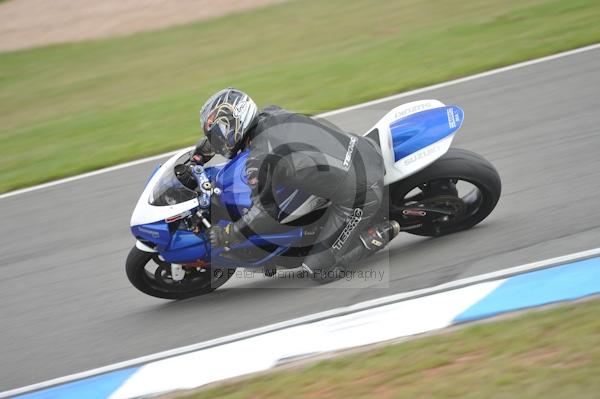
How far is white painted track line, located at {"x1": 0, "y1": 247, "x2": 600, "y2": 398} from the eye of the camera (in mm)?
5484

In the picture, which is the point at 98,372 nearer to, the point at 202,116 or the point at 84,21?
the point at 202,116

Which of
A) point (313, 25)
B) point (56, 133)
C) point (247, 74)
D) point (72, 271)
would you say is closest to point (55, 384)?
point (72, 271)

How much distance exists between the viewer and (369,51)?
41.1ft

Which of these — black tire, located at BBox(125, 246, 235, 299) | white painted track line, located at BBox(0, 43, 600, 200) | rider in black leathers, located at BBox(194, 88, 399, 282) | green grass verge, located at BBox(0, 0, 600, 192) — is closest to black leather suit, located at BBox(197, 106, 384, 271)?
rider in black leathers, located at BBox(194, 88, 399, 282)

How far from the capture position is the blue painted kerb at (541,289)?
16.6ft

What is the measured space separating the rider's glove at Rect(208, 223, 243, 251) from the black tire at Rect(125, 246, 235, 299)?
62 cm

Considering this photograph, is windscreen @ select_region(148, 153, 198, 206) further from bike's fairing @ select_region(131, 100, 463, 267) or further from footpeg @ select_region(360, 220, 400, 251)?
footpeg @ select_region(360, 220, 400, 251)

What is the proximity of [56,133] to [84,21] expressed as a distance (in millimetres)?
7713

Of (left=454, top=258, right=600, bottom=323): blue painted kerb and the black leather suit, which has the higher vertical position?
the black leather suit

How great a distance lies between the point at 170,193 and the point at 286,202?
0.87 meters

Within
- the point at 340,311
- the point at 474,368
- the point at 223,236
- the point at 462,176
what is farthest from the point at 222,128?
the point at 474,368

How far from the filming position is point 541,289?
521 cm

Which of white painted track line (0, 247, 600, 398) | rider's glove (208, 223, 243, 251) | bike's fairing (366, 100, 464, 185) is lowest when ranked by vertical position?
white painted track line (0, 247, 600, 398)

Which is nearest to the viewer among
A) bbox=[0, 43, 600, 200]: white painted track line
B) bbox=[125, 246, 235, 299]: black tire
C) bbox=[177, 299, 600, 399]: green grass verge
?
bbox=[177, 299, 600, 399]: green grass verge
